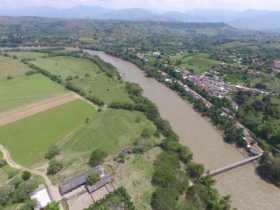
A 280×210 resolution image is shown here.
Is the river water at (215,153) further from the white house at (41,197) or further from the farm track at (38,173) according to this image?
the white house at (41,197)

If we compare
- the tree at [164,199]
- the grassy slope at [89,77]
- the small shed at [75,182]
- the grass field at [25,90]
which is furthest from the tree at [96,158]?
the grass field at [25,90]

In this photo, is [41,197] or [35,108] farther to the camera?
[35,108]

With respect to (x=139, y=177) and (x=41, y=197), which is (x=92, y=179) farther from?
(x=139, y=177)

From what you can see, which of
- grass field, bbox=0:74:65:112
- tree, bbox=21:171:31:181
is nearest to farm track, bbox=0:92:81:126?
grass field, bbox=0:74:65:112

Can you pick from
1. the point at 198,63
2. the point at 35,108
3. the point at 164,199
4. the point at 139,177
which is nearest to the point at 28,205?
the point at 139,177

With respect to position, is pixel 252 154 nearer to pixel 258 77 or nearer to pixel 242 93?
pixel 242 93

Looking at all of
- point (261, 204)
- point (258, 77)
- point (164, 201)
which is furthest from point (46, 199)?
point (258, 77)
